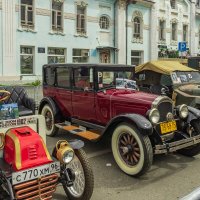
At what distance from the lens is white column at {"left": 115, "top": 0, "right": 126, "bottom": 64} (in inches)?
928

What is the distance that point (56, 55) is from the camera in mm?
20547

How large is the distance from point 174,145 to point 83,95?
7.46 feet

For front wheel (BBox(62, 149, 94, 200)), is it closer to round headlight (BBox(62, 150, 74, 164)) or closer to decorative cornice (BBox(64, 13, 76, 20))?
round headlight (BBox(62, 150, 74, 164))

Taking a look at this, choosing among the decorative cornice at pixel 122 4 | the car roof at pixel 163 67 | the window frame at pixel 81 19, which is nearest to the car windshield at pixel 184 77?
the car roof at pixel 163 67

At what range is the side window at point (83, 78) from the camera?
652 centimetres

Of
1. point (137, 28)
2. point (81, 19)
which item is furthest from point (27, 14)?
point (137, 28)

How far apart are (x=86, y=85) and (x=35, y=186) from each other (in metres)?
3.39

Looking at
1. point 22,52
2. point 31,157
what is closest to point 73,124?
point 31,157

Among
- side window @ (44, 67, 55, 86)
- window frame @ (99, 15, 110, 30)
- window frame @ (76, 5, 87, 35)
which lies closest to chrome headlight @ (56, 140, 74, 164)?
side window @ (44, 67, 55, 86)

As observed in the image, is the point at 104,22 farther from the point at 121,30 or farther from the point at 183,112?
the point at 183,112

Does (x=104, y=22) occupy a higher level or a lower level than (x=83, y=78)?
higher

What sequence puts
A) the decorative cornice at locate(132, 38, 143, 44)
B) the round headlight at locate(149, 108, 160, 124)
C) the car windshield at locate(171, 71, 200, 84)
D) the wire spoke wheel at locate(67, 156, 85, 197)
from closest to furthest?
the wire spoke wheel at locate(67, 156, 85, 197), the round headlight at locate(149, 108, 160, 124), the car windshield at locate(171, 71, 200, 84), the decorative cornice at locate(132, 38, 143, 44)

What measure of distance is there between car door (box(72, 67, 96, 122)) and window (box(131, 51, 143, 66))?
61.3 ft

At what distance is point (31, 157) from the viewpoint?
3559mm
